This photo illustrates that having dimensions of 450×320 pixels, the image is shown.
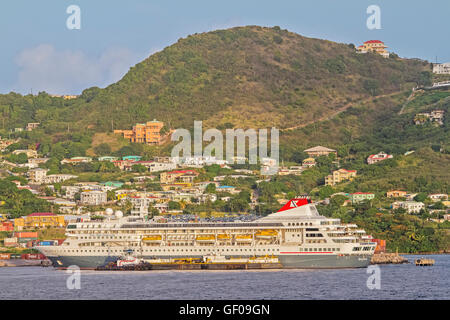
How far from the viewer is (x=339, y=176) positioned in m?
121

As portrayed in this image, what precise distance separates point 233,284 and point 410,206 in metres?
50.0

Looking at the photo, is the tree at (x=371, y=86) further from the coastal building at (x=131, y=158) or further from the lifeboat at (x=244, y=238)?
the lifeboat at (x=244, y=238)

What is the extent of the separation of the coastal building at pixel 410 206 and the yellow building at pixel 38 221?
39068 millimetres

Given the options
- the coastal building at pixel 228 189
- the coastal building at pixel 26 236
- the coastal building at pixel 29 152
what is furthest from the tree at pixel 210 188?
the coastal building at pixel 29 152

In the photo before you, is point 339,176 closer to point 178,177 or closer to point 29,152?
point 178,177

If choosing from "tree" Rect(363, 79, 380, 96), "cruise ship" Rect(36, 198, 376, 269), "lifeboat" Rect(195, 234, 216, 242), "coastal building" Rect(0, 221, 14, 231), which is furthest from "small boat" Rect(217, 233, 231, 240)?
"tree" Rect(363, 79, 380, 96)

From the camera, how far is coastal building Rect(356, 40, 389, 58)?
187 metres

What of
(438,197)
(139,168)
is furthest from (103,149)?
(438,197)

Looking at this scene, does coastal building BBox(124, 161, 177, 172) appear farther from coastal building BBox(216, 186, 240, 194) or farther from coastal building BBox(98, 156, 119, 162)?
coastal building BBox(216, 186, 240, 194)

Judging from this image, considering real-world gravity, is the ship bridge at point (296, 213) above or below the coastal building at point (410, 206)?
below

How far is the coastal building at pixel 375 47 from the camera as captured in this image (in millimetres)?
186625

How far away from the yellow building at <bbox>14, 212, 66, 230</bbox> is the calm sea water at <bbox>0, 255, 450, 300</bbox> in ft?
88.8
